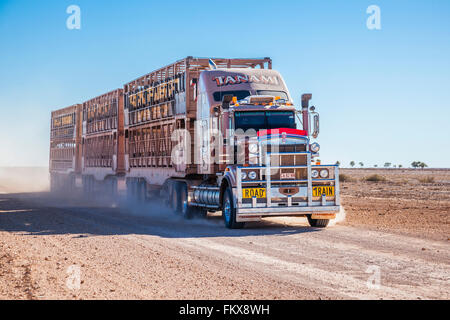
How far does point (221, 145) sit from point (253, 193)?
2.11m

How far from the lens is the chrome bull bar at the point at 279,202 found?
15.2m

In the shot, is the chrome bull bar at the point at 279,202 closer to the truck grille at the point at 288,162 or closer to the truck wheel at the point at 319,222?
the truck grille at the point at 288,162

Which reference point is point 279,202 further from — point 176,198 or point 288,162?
point 176,198

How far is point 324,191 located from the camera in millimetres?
15758

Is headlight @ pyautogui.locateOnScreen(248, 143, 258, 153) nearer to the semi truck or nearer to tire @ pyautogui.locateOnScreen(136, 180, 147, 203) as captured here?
the semi truck

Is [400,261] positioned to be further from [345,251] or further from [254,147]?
[254,147]

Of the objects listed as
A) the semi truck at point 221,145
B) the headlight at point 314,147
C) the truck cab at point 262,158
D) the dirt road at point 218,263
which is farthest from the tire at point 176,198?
the headlight at point 314,147

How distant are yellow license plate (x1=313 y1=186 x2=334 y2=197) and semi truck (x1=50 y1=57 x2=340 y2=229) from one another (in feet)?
0.09

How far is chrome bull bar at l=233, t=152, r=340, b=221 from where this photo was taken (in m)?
15.2

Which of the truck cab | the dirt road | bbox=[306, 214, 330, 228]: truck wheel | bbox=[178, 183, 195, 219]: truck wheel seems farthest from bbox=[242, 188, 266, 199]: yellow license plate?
bbox=[178, 183, 195, 219]: truck wheel

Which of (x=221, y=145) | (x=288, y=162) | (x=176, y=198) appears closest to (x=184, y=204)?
(x=176, y=198)

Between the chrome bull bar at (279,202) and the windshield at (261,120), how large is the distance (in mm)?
1109

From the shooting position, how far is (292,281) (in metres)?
8.51
